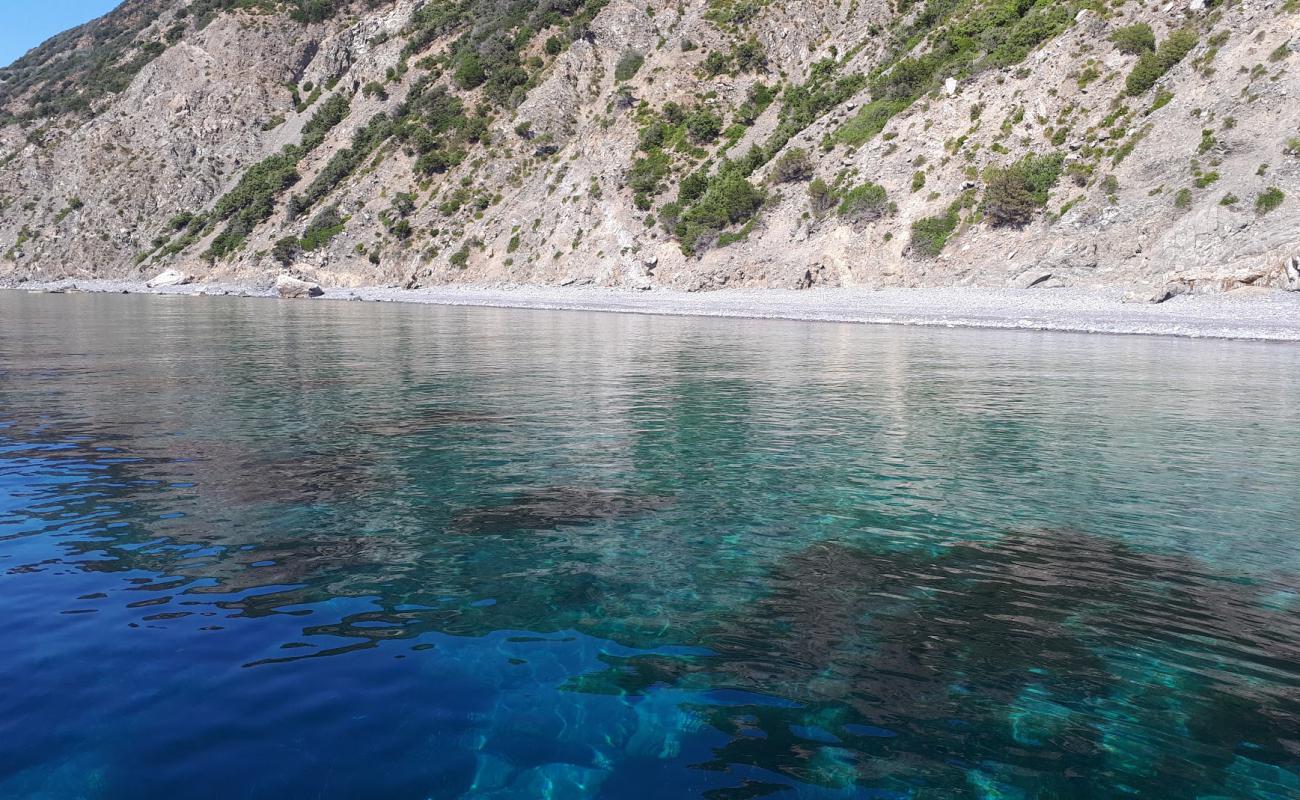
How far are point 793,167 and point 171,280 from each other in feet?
194

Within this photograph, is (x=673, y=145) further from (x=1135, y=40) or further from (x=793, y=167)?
(x=1135, y=40)

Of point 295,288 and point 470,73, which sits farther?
point 470,73

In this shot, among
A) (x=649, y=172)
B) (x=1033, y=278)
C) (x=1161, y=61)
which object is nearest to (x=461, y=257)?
(x=649, y=172)

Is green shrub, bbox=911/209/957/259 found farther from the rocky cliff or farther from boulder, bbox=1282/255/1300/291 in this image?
boulder, bbox=1282/255/1300/291

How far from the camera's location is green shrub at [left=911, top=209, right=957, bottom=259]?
140 ft

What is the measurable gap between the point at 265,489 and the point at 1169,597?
902 centimetres

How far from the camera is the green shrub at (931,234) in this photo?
140 ft

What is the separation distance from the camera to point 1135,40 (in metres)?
43.2

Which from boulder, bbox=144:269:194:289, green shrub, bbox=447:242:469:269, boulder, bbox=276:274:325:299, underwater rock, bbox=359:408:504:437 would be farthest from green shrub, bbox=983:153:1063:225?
boulder, bbox=144:269:194:289

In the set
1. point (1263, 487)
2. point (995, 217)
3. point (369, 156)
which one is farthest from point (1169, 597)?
point (369, 156)

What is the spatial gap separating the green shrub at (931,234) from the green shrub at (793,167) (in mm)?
10538

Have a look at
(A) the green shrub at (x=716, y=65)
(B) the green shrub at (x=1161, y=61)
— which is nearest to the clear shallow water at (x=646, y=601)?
(B) the green shrub at (x=1161, y=61)

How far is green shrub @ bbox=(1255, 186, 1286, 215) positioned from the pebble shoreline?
4438 millimetres

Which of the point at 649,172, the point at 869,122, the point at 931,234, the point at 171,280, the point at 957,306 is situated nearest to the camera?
the point at 957,306
